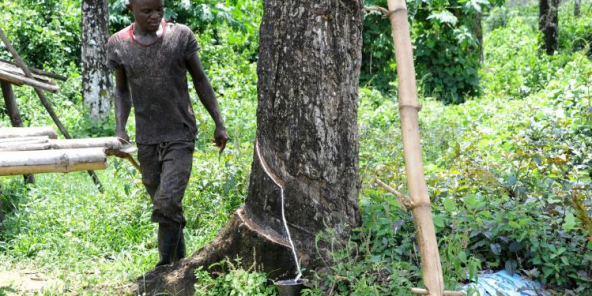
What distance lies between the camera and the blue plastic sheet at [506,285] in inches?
150

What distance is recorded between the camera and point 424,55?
13.4 m

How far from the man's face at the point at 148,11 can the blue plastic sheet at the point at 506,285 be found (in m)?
2.48

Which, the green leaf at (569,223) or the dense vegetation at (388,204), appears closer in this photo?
the green leaf at (569,223)

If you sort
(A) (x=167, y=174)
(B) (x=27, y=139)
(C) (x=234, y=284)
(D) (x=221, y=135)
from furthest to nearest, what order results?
(B) (x=27, y=139) → (D) (x=221, y=135) → (A) (x=167, y=174) → (C) (x=234, y=284)

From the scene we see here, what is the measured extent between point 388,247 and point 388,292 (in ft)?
1.66

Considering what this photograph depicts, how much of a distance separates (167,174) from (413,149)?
2116 mm

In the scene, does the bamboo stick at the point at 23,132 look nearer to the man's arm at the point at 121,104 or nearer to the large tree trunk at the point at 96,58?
the man's arm at the point at 121,104

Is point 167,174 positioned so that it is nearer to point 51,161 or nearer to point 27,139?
point 51,161

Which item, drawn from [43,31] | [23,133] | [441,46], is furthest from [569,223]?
Result: [43,31]

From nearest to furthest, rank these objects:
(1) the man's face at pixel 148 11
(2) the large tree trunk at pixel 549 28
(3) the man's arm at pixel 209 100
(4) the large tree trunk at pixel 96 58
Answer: (1) the man's face at pixel 148 11, (3) the man's arm at pixel 209 100, (4) the large tree trunk at pixel 96 58, (2) the large tree trunk at pixel 549 28

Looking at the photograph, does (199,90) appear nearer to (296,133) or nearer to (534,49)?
(296,133)

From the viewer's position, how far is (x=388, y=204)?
434 cm

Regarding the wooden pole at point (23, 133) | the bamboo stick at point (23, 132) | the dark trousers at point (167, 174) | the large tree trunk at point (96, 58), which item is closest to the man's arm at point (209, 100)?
the dark trousers at point (167, 174)

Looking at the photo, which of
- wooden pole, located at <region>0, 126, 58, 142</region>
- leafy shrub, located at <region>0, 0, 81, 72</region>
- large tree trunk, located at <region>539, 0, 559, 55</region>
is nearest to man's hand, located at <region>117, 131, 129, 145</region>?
wooden pole, located at <region>0, 126, 58, 142</region>
